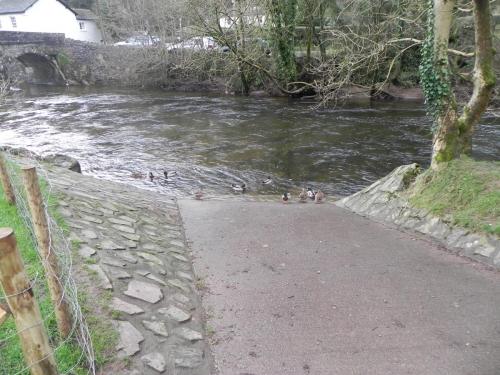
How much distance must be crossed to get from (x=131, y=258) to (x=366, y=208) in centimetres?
590

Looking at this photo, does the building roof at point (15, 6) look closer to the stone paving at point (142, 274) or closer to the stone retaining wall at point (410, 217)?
the stone paving at point (142, 274)

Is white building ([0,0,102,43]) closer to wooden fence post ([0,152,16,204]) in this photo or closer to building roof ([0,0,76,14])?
building roof ([0,0,76,14])

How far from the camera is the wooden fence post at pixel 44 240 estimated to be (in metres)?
3.80

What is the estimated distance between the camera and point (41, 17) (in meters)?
53.5

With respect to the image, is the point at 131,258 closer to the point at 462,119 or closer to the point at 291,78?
the point at 462,119

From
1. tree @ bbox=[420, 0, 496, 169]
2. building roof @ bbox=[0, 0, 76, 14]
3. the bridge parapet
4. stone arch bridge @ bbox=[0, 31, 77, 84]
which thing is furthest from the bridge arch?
tree @ bbox=[420, 0, 496, 169]

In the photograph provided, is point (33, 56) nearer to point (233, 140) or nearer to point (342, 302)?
point (233, 140)

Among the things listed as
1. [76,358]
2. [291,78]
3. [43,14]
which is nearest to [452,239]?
[76,358]

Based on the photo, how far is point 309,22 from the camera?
2653cm

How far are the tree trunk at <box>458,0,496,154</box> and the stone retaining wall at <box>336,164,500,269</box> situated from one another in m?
1.42

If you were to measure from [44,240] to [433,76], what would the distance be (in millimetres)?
8660

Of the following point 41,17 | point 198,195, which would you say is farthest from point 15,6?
point 198,195

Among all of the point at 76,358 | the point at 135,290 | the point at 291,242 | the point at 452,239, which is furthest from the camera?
the point at 291,242

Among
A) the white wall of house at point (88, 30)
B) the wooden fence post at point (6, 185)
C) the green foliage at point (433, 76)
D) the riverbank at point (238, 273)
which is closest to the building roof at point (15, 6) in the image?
the white wall of house at point (88, 30)
